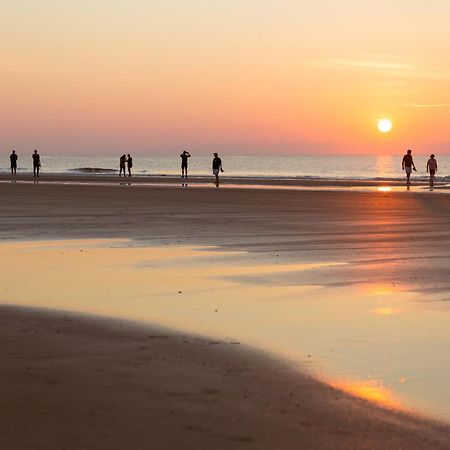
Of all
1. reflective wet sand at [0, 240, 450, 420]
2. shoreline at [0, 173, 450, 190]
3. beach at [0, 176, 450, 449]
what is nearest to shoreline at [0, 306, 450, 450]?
beach at [0, 176, 450, 449]

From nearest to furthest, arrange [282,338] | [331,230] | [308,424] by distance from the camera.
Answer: [308,424], [282,338], [331,230]

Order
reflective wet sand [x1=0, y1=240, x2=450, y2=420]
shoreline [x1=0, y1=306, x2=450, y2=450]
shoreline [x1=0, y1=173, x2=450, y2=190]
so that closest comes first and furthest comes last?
shoreline [x1=0, y1=306, x2=450, y2=450] < reflective wet sand [x1=0, y1=240, x2=450, y2=420] < shoreline [x1=0, y1=173, x2=450, y2=190]

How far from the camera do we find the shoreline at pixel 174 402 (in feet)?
19.3

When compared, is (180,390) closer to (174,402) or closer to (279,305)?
(174,402)

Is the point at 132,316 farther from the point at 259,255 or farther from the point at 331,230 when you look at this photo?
the point at 331,230

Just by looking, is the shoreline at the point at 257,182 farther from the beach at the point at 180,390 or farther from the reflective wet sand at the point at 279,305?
the beach at the point at 180,390

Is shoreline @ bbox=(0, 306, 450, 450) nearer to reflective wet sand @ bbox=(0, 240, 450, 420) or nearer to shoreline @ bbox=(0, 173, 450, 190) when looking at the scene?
reflective wet sand @ bbox=(0, 240, 450, 420)

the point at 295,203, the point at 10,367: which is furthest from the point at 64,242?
the point at 295,203

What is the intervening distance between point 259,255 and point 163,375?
889 centimetres

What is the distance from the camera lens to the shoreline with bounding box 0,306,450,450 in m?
5.89

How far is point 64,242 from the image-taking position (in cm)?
1853

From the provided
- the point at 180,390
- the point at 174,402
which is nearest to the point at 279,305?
the point at 180,390

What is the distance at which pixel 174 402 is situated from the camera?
670 centimetres

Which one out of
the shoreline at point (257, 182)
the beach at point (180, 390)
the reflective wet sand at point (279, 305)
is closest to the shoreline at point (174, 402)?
the beach at point (180, 390)
